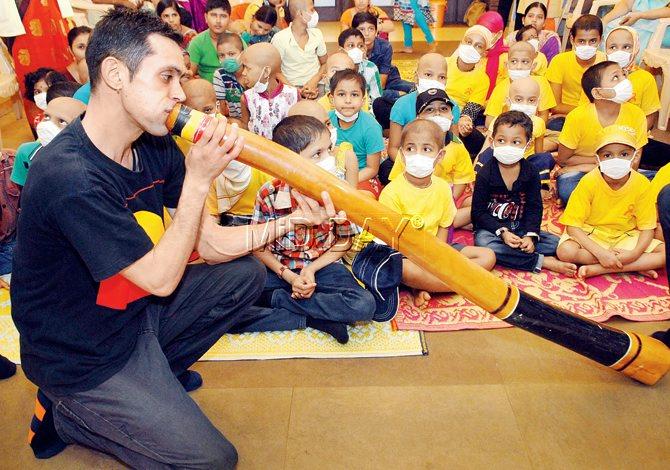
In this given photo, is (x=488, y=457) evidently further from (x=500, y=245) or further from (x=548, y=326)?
(x=500, y=245)

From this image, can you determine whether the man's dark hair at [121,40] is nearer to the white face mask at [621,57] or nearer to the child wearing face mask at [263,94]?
the child wearing face mask at [263,94]

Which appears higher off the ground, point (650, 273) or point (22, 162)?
point (22, 162)

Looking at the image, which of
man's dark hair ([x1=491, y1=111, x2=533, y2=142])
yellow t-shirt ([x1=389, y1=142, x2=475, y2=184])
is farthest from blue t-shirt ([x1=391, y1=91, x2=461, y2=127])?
man's dark hair ([x1=491, y1=111, x2=533, y2=142])

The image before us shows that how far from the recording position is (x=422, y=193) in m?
2.51

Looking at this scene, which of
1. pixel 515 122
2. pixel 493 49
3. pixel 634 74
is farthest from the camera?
pixel 493 49

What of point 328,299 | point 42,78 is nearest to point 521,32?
point 328,299

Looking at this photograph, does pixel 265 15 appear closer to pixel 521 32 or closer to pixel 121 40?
pixel 521 32

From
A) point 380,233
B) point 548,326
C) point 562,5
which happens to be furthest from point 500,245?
point 562,5

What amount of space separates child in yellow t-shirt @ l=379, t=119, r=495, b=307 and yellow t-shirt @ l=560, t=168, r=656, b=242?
0.65m

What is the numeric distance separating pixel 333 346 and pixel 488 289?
2.38ft

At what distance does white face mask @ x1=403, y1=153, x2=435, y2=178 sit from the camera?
2.43 metres

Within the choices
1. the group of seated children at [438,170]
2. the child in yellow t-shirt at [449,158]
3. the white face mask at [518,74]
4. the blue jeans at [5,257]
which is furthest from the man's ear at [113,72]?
the white face mask at [518,74]

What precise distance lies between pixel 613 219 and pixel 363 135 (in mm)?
1384

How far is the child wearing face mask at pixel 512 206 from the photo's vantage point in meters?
2.71
